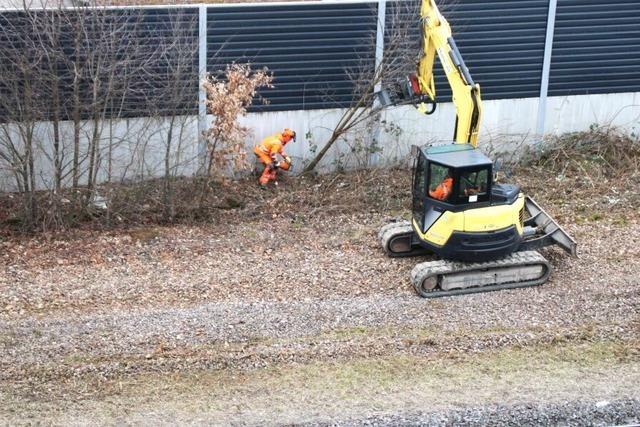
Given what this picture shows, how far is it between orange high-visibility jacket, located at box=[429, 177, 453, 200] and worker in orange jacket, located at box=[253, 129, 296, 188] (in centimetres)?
353

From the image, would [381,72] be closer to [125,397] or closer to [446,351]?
[446,351]

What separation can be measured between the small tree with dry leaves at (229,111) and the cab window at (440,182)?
3.25m

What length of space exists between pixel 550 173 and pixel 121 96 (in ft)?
23.0

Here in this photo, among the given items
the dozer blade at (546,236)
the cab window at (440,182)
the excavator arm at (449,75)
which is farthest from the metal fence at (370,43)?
the cab window at (440,182)

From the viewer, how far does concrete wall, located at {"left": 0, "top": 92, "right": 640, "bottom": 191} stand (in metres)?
14.1

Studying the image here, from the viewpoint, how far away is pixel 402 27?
15.0 meters

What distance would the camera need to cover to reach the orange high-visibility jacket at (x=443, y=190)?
11794mm

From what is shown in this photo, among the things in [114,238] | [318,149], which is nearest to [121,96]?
[114,238]

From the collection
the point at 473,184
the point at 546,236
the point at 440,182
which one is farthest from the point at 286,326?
the point at 546,236

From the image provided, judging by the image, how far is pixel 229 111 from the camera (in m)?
13.7

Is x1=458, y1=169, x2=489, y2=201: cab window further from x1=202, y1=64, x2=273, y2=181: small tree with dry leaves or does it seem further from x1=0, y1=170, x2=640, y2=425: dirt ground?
x1=202, y1=64, x2=273, y2=181: small tree with dry leaves

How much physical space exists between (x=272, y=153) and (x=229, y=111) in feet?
4.42

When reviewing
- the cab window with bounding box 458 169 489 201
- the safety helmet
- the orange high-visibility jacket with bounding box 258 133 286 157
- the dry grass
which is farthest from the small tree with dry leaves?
the dry grass

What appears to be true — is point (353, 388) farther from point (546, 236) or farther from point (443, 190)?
point (546, 236)
